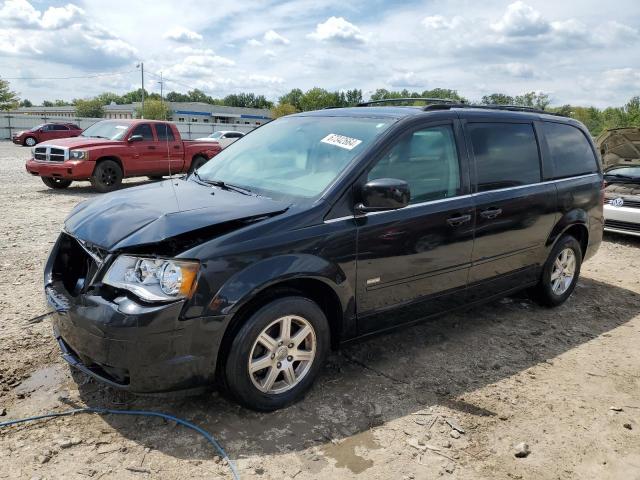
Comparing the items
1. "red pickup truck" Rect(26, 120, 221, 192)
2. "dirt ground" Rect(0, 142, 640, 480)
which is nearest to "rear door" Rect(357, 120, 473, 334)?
"dirt ground" Rect(0, 142, 640, 480)

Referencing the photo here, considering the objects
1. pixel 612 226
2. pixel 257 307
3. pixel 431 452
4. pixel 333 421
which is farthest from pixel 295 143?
pixel 612 226

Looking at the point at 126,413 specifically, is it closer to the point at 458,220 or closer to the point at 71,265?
the point at 71,265

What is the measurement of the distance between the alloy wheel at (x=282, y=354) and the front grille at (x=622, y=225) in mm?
7092

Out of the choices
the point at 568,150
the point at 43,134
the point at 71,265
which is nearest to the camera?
the point at 71,265

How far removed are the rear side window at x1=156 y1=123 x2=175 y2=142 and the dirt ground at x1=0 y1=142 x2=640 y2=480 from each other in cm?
917

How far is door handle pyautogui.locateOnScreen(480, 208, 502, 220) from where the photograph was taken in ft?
13.3

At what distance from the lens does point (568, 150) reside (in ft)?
16.8

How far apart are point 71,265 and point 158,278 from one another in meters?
1.02

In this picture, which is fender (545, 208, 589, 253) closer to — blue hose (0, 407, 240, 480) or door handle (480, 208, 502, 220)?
door handle (480, 208, 502, 220)

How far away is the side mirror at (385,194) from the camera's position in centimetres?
316

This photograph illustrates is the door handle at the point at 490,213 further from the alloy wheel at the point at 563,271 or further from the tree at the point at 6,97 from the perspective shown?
the tree at the point at 6,97

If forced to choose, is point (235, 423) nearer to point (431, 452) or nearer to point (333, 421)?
point (333, 421)

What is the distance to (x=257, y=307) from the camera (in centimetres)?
297

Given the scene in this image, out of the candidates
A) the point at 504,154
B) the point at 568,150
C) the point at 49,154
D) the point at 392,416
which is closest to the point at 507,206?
the point at 504,154
